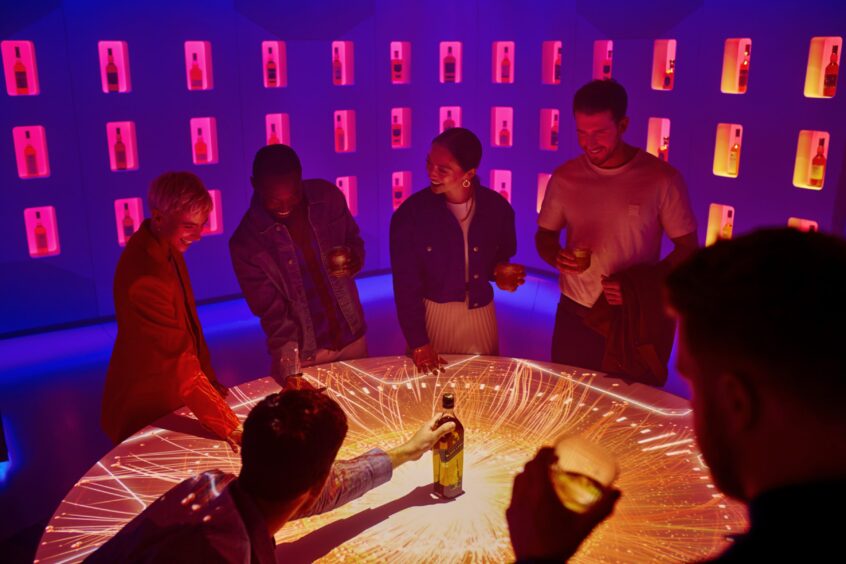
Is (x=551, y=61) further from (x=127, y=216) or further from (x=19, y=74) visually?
(x=19, y=74)

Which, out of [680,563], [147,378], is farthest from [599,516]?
[147,378]

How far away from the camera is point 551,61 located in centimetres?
689

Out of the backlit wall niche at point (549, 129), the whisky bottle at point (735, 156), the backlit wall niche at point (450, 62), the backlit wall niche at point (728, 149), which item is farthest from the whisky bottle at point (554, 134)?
the whisky bottle at point (735, 156)

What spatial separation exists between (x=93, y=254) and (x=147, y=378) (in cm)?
397

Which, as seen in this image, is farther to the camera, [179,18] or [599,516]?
[179,18]

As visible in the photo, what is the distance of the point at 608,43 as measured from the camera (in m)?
6.41

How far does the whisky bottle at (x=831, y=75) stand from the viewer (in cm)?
487

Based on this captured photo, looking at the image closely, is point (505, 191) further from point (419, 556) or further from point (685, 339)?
point (685, 339)

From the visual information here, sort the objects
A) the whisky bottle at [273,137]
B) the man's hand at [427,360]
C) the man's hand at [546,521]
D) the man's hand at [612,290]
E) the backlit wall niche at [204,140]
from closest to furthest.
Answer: the man's hand at [546,521], the man's hand at [427,360], the man's hand at [612,290], the backlit wall niche at [204,140], the whisky bottle at [273,137]

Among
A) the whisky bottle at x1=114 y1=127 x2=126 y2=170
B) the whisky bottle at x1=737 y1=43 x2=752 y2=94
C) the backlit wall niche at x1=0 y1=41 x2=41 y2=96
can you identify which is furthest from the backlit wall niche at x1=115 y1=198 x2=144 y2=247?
the whisky bottle at x1=737 y1=43 x2=752 y2=94

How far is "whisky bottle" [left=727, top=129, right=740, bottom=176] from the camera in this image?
216 inches

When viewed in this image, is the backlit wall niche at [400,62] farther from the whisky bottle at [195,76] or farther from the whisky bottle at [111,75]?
the whisky bottle at [111,75]

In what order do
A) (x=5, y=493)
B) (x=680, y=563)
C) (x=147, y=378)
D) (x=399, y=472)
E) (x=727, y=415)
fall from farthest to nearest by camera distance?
(x=5, y=493), (x=147, y=378), (x=399, y=472), (x=680, y=563), (x=727, y=415)

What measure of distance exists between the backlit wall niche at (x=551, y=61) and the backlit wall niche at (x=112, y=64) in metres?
3.50
